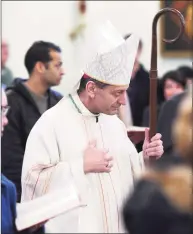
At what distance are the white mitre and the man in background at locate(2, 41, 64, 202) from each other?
1358mm

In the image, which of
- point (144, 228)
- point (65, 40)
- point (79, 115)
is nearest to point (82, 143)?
point (79, 115)

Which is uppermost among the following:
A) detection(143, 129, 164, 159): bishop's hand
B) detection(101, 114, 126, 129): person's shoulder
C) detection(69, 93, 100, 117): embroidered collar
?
detection(69, 93, 100, 117): embroidered collar

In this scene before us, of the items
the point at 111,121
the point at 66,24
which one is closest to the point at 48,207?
the point at 111,121

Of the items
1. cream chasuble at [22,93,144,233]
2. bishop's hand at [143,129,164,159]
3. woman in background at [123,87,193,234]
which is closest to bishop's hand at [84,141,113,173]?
cream chasuble at [22,93,144,233]

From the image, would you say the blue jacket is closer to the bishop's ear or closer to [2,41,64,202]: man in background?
the bishop's ear

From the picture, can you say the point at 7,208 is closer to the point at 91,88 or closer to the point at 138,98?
the point at 91,88

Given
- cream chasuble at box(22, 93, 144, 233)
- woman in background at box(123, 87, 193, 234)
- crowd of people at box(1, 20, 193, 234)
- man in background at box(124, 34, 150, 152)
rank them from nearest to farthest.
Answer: woman in background at box(123, 87, 193, 234)
crowd of people at box(1, 20, 193, 234)
cream chasuble at box(22, 93, 144, 233)
man in background at box(124, 34, 150, 152)

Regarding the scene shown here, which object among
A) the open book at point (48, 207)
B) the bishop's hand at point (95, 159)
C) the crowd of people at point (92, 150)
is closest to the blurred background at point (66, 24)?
the crowd of people at point (92, 150)

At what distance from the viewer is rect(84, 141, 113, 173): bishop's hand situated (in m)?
2.64

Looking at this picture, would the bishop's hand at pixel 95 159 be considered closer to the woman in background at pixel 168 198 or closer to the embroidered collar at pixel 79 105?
the embroidered collar at pixel 79 105

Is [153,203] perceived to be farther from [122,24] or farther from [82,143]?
[122,24]

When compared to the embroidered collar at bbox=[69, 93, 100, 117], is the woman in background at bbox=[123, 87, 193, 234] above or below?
below

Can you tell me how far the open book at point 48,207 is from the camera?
2.48 meters

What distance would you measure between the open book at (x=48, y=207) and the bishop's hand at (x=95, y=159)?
6.5 inches
